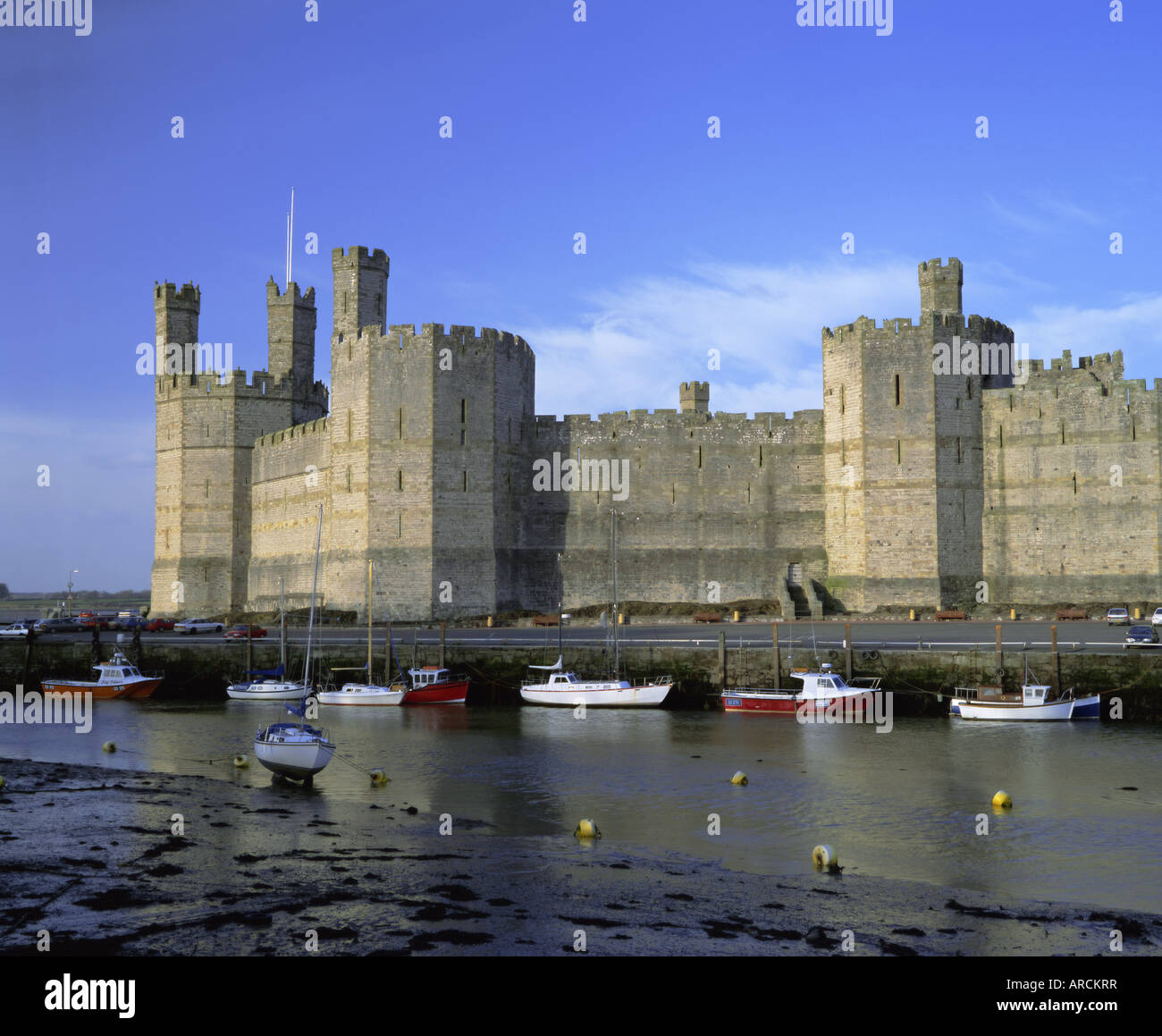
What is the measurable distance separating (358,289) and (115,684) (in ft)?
74.5

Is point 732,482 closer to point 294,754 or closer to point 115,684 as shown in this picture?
point 115,684

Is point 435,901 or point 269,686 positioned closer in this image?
point 435,901

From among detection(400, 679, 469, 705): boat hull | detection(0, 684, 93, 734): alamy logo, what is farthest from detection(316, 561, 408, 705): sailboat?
detection(0, 684, 93, 734): alamy logo

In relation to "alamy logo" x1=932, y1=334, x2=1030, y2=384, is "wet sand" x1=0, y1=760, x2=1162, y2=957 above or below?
below

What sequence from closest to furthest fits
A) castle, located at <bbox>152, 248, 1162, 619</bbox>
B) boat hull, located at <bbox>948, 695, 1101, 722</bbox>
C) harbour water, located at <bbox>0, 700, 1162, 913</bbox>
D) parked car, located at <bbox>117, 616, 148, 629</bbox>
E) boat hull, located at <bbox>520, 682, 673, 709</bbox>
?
harbour water, located at <bbox>0, 700, 1162, 913</bbox> → boat hull, located at <bbox>948, 695, 1101, 722</bbox> → boat hull, located at <bbox>520, 682, 673, 709</bbox> → castle, located at <bbox>152, 248, 1162, 619</bbox> → parked car, located at <bbox>117, 616, 148, 629</bbox>

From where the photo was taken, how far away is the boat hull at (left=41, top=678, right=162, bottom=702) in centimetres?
4356

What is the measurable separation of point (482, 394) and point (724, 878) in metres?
36.5

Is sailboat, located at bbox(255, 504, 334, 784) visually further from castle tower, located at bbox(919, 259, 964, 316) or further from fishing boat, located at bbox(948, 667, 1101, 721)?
castle tower, located at bbox(919, 259, 964, 316)

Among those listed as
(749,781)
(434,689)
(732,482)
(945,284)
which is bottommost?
(749,781)

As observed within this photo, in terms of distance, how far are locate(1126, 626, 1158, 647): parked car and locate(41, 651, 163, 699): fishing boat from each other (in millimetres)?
34166

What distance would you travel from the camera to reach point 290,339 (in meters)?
66.4

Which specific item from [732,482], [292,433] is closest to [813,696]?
[732,482]

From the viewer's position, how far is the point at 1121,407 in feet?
160
